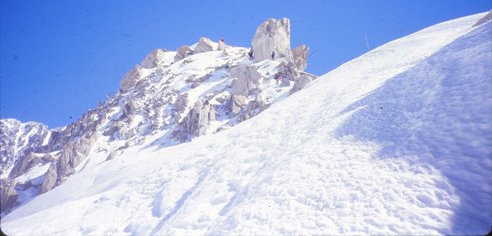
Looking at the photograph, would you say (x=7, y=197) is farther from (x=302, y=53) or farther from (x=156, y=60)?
(x=302, y=53)

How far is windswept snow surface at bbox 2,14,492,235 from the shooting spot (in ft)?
27.4

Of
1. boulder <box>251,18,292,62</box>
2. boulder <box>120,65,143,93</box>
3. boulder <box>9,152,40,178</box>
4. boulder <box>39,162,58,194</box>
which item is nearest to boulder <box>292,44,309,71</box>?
boulder <box>251,18,292,62</box>

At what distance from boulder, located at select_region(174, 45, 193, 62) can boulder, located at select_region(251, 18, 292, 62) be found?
4172 centimetres

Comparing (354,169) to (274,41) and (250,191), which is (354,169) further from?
(274,41)

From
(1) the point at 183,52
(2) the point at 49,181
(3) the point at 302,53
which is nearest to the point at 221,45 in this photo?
(1) the point at 183,52

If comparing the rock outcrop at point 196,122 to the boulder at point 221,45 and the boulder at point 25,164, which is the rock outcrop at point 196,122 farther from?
the boulder at point 221,45

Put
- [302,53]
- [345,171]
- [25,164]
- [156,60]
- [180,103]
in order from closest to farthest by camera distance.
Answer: [345,171], [180,103], [25,164], [302,53], [156,60]

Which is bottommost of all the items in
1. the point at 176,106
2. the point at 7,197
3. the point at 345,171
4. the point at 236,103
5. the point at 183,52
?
the point at 345,171

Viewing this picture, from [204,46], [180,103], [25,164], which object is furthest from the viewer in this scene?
[204,46]

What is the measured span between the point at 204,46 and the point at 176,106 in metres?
54.9

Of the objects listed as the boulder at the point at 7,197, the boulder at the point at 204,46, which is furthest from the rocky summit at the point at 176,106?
the boulder at the point at 204,46

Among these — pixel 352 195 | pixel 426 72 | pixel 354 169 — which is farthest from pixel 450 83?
pixel 352 195

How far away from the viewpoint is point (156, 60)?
13312 centimetres

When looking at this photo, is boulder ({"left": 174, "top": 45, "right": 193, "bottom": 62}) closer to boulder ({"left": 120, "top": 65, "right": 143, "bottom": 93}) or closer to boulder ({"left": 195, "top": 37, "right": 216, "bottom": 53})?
boulder ({"left": 195, "top": 37, "right": 216, "bottom": 53})
